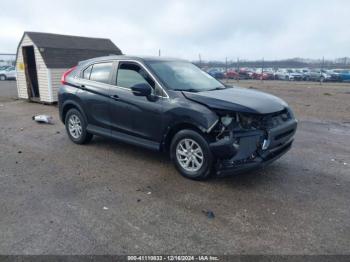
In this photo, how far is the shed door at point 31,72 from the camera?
12.3 m

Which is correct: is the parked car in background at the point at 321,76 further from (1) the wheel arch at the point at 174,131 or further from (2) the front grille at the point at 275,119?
(1) the wheel arch at the point at 174,131

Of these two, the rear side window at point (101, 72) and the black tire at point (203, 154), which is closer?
the black tire at point (203, 154)

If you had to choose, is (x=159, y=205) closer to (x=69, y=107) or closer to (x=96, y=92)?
(x=96, y=92)

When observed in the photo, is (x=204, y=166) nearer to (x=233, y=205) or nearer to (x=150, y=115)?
(x=233, y=205)

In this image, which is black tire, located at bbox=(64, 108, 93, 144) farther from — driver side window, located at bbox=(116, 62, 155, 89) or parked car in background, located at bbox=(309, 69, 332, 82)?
parked car in background, located at bbox=(309, 69, 332, 82)

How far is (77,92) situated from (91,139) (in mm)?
1094

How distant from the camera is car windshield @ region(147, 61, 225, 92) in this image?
4719 millimetres

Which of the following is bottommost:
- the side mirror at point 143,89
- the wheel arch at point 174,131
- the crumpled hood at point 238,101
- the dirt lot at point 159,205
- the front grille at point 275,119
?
the dirt lot at point 159,205

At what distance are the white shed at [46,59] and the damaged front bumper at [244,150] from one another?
937 centimetres

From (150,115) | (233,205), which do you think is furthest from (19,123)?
(233,205)

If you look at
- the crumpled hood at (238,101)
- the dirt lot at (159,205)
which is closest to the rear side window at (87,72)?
the dirt lot at (159,205)

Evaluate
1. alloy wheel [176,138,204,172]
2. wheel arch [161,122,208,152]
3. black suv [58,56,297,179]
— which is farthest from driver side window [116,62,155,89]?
alloy wheel [176,138,204,172]

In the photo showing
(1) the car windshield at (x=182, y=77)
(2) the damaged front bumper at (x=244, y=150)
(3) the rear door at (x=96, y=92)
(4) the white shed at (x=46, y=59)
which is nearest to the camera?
(2) the damaged front bumper at (x=244, y=150)

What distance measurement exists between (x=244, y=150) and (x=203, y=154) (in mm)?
554
